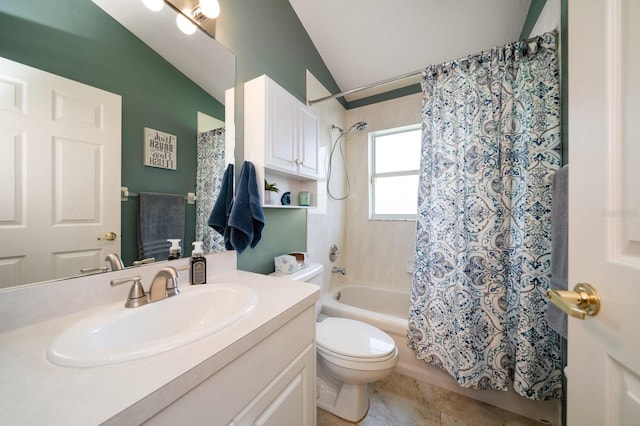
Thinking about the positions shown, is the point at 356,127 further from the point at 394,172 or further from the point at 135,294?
the point at 135,294

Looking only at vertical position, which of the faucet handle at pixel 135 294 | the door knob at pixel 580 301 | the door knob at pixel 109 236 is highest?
the door knob at pixel 109 236

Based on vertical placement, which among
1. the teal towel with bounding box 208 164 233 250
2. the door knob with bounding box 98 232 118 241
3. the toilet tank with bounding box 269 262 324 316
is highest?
the teal towel with bounding box 208 164 233 250

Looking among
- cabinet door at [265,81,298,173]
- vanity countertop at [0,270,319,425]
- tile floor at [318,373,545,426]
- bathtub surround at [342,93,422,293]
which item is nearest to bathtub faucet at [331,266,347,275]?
bathtub surround at [342,93,422,293]

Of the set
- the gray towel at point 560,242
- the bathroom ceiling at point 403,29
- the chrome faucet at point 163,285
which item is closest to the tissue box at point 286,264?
the chrome faucet at point 163,285

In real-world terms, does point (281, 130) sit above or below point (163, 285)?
above

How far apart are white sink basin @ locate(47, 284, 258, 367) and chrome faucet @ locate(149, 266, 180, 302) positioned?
3 cm

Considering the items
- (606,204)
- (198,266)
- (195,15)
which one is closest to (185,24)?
(195,15)

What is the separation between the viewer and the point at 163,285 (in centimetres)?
81

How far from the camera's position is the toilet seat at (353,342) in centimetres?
116

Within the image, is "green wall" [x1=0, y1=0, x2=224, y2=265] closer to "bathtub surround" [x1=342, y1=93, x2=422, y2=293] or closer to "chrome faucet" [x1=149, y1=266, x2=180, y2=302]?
"chrome faucet" [x1=149, y1=266, x2=180, y2=302]

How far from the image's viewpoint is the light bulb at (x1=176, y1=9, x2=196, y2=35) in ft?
3.30

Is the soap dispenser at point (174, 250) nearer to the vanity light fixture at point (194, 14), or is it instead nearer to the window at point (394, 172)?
the vanity light fixture at point (194, 14)

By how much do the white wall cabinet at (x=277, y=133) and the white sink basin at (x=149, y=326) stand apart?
677mm

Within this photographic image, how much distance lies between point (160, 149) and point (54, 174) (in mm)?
316
